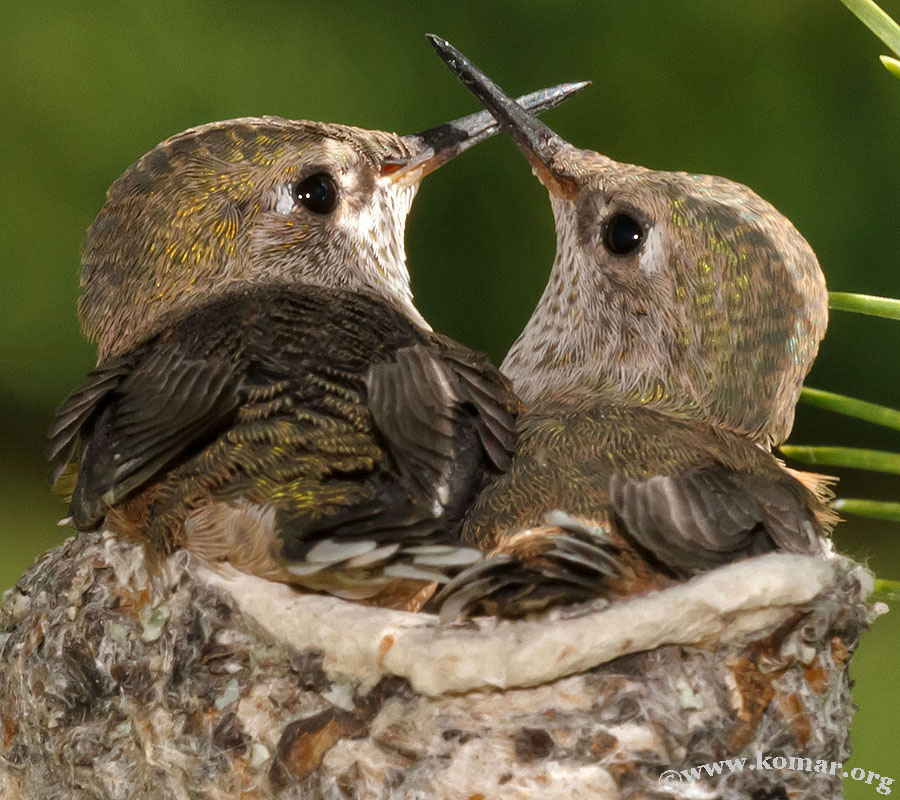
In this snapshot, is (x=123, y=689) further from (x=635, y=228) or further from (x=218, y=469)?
(x=635, y=228)

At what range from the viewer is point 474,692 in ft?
2.89

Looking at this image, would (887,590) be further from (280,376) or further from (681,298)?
(280,376)

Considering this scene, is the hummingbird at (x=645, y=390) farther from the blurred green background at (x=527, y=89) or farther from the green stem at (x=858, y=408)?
the blurred green background at (x=527, y=89)

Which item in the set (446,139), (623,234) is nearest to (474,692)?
(623,234)

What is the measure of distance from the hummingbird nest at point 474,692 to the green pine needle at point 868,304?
0.81ft

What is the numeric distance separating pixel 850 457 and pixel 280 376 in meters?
0.55

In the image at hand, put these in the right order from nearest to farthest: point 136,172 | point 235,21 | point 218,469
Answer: point 218,469 → point 136,172 → point 235,21

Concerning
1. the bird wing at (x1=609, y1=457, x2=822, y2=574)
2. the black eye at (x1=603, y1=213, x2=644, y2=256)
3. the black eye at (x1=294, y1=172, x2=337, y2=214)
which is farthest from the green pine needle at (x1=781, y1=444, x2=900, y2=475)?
the black eye at (x1=294, y1=172, x2=337, y2=214)

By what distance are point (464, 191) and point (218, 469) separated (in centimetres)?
104

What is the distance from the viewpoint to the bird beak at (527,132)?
4.00 feet

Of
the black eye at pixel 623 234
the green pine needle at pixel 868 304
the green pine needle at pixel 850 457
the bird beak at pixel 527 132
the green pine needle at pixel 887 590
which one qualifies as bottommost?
the green pine needle at pixel 887 590

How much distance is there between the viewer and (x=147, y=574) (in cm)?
101

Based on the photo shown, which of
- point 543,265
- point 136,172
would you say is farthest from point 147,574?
point 543,265

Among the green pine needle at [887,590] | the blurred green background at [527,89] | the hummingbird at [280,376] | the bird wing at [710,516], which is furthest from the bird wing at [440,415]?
the blurred green background at [527,89]
